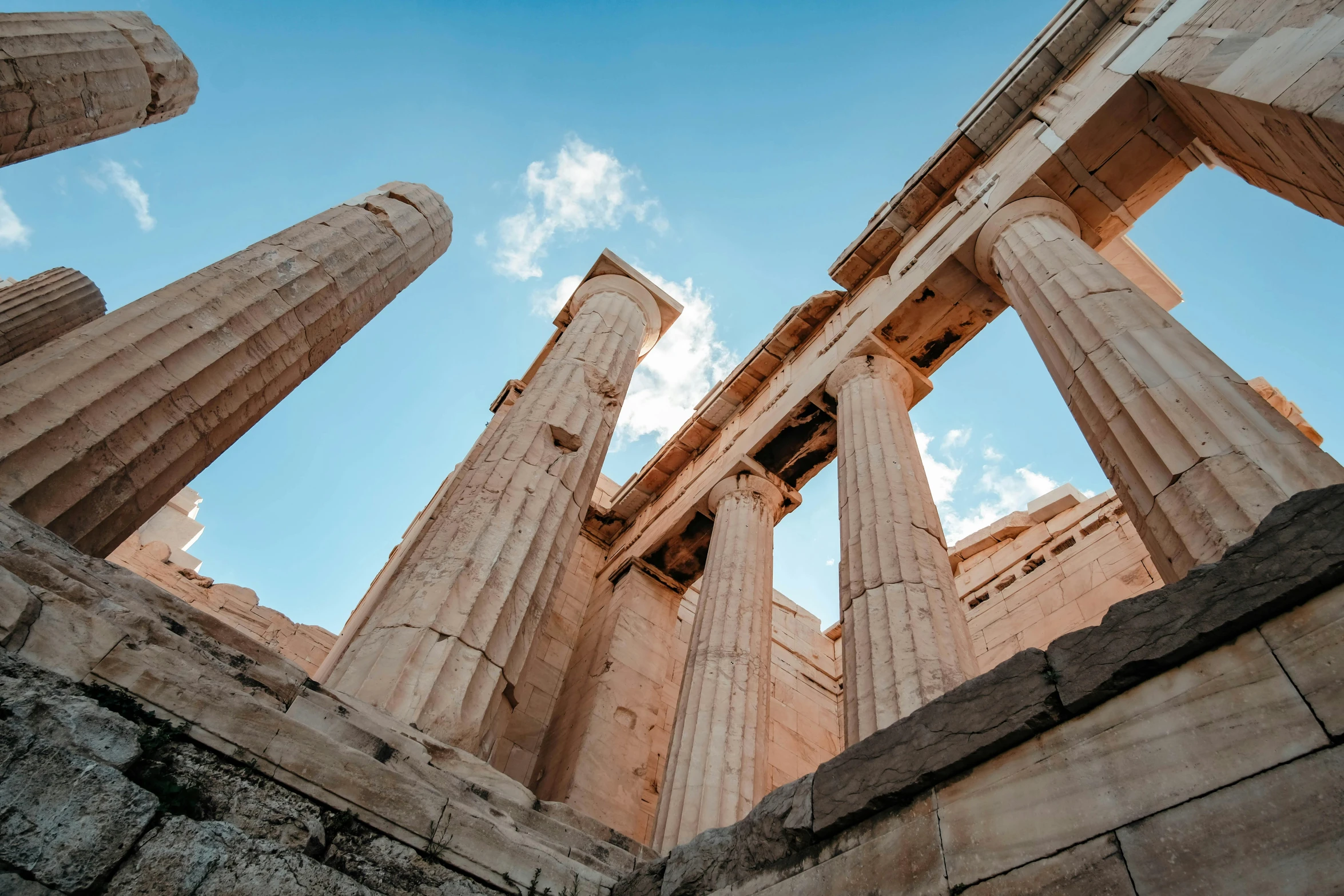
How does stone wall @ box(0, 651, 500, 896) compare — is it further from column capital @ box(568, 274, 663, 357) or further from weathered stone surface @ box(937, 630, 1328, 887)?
column capital @ box(568, 274, 663, 357)

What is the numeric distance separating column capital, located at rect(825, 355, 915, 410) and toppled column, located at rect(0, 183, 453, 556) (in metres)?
7.59

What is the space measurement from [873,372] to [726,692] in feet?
19.3

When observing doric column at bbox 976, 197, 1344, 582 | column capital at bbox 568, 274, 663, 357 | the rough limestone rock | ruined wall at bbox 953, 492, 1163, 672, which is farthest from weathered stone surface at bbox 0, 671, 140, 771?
ruined wall at bbox 953, 492, 1163, 672

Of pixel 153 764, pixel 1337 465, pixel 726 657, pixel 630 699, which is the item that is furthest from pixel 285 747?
pixel 630 699

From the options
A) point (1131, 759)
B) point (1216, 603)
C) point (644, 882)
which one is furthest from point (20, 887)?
point (1216, 603)

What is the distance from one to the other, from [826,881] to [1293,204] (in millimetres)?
8542

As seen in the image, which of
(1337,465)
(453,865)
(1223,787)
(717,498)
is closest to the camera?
(1223,787)

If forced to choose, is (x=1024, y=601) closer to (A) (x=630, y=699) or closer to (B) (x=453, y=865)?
(A) (x=630, y=699)

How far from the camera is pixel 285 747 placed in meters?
3.62

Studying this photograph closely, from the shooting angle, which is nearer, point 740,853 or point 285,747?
point 285,747

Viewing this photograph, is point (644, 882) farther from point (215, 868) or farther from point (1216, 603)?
point (1216, 603)

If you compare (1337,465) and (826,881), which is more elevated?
(1337,465)

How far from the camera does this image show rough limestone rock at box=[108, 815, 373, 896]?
9.09 feet

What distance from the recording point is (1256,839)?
7.34ft
